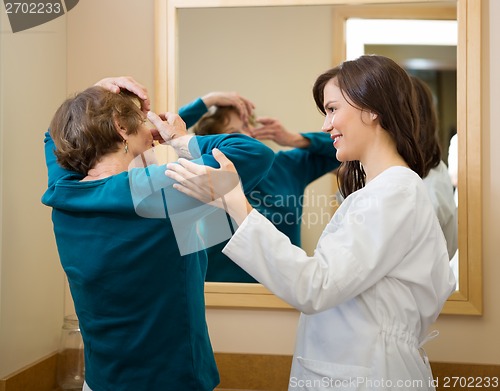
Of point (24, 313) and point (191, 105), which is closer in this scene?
point (24, 313)

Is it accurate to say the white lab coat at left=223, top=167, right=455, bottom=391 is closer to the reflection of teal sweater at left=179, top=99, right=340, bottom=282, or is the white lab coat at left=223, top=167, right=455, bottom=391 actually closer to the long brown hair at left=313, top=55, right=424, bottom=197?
the long brown hair at left=313, top=55, right=424, bottom=197

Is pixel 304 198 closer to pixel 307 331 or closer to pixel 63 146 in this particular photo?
pixel 307 331

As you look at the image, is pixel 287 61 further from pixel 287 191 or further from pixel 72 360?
pixel 72 360

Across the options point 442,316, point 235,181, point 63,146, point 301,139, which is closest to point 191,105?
point 301,139

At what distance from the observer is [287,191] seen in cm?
178

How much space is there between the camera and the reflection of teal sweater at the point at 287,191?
69.2 inches

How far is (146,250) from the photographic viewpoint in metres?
1.08

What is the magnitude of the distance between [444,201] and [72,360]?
1178 mm

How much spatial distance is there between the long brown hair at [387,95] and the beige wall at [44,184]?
2.22 feet

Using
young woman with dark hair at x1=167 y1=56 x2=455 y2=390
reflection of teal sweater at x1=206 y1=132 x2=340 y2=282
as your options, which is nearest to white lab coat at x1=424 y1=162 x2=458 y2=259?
reflection of teal sweater at x1=206 y1=132 x2=340 y2=282

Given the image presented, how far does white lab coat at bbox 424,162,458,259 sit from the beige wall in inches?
3.5

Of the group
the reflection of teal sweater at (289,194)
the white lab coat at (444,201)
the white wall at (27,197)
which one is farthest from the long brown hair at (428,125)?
the white wall at (27,197)

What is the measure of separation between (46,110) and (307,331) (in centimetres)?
108

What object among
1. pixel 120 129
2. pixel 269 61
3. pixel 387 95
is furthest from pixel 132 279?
pixel 269 61
